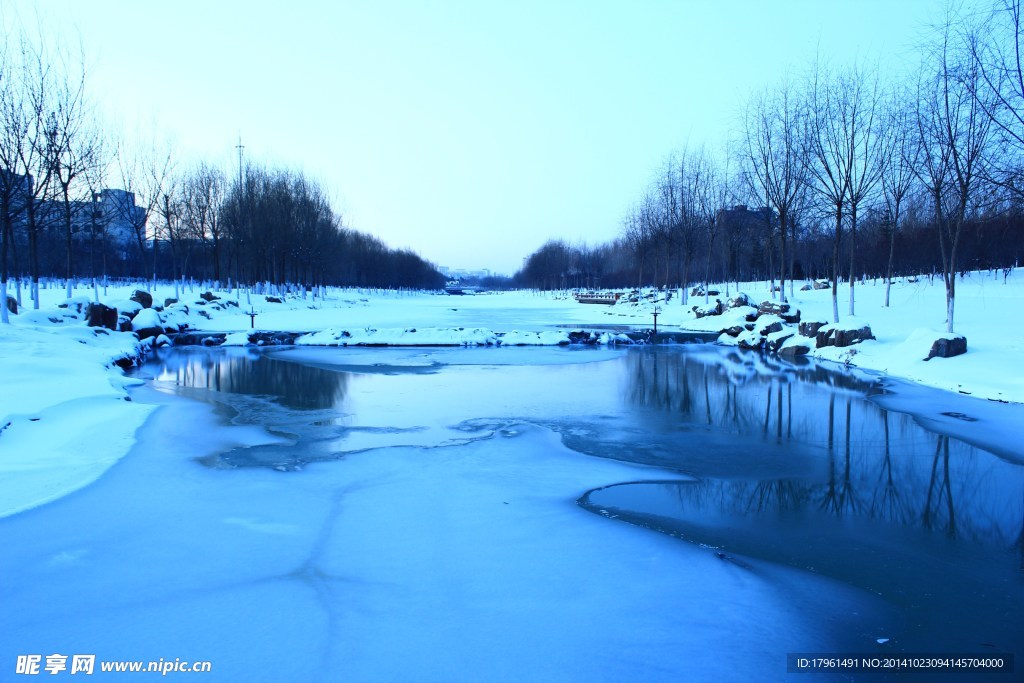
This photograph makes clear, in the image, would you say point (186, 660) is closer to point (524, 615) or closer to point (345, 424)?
point (524, 615)

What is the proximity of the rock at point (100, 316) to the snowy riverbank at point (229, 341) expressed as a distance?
1.17 ft

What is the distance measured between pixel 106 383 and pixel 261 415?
11.1 ft

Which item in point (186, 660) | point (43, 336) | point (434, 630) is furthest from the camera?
point (43, 336)

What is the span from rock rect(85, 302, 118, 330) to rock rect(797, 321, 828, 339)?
2584 cm

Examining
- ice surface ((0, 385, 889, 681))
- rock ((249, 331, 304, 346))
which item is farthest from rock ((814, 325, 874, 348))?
rock ((249, 331, 304, 346))

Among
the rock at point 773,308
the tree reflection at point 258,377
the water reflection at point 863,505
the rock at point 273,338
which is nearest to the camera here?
the water reflection at point 863,505

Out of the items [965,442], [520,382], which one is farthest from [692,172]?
[965,442]

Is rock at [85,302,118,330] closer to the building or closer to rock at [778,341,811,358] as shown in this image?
the building

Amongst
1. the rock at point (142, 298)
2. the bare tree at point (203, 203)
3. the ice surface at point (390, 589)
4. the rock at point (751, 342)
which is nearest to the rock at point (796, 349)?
the rock at point (751, 342)

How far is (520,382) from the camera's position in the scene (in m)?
15.2

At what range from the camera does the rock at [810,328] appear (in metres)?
22.8

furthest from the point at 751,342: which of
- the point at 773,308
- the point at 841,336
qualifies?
the point at 841,336

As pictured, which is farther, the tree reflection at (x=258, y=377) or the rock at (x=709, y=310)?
the rock at (x=709, y=310)

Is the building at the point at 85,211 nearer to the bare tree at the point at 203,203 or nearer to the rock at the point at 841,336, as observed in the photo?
the bare tree at the point at 203,203
